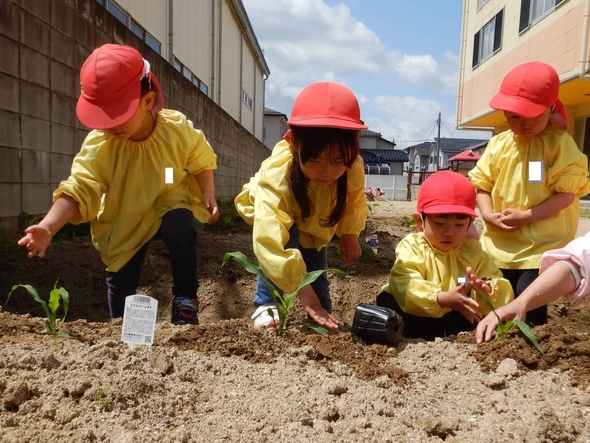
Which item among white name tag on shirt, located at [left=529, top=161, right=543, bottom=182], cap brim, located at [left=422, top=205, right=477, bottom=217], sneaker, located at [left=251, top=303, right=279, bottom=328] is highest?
white name tag on shirt, located at [left=529, top=161, right=543, bottom=182]

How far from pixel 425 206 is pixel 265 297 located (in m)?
0.89

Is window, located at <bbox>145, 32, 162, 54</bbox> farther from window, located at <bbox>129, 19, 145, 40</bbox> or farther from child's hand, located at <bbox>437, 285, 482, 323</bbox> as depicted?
child's hand, located at <bbox>437, 285, 482, 323</bbox>

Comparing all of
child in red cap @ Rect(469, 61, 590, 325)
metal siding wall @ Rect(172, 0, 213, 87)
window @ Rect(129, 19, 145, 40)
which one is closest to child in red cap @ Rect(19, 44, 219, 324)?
child in red cap @ Rect(469, 61, 590, 325)

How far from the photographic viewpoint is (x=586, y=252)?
168 cm

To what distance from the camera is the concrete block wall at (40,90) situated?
143 inches

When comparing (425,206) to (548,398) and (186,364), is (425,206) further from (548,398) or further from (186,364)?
(186,364)

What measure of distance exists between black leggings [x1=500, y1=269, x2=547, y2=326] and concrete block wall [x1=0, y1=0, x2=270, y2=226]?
11.0ft

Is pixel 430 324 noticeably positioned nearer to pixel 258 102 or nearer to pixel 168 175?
pixel 168 175

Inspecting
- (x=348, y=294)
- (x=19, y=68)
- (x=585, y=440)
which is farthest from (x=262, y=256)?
(x=19, y=68)

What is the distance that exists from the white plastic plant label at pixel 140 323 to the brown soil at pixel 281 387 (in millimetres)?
49

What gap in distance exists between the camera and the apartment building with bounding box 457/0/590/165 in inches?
451

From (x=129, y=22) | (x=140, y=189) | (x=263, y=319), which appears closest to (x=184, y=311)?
(x=263, y=319)

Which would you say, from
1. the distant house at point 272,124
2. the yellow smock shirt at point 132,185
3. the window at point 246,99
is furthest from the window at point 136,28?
the distant house at point 272,124

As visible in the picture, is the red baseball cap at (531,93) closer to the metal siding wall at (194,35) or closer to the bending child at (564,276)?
the bending child at (564,276)
